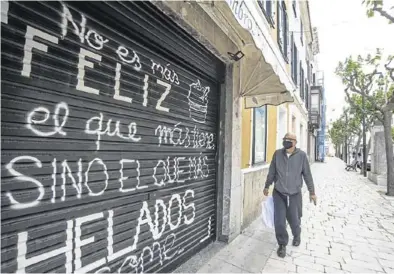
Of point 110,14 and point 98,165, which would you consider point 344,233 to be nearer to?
point 98,165

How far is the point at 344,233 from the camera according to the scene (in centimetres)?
563

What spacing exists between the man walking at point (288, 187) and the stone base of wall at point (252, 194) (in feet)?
3.21

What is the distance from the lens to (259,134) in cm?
709

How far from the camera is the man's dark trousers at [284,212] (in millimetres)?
4422

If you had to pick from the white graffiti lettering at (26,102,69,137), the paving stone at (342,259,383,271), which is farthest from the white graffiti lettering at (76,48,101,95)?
the paving stone at (342,259,383,271)

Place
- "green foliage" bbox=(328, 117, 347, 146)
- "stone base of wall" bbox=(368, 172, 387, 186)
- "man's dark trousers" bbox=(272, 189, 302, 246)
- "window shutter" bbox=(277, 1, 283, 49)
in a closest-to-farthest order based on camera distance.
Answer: "man's dark trousers" bbox=(272, 189, 302, 246) < "window shutter" bbox=(277, 1, 283, 49) < "stone base of wall" bbox=(368, 172, 387, 186) < "green foliage" bbox=(328, 117, 347, 146)

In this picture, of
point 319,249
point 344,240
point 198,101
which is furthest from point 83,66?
point 344,240

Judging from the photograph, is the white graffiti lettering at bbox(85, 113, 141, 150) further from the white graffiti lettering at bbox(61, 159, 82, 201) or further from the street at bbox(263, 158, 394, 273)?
the street at bbox(263, 158, 394, 273)

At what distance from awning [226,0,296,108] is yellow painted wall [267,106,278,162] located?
2.79 meters

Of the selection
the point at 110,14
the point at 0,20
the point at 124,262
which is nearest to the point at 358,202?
the point at 124,262

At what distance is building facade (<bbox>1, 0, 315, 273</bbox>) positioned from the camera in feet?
6.21

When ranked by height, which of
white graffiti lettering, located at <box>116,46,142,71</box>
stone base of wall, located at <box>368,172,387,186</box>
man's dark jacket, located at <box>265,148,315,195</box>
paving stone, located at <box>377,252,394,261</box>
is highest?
white graffiti lettering, located at <box>116,46,142,71</box>

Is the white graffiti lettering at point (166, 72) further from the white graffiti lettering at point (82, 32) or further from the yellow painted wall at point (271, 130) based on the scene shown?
the yellow painted wall at point (271, 130)

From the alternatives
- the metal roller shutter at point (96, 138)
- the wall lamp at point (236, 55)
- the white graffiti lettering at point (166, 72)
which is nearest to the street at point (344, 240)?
the metal roller shutter at point (96, 138)
